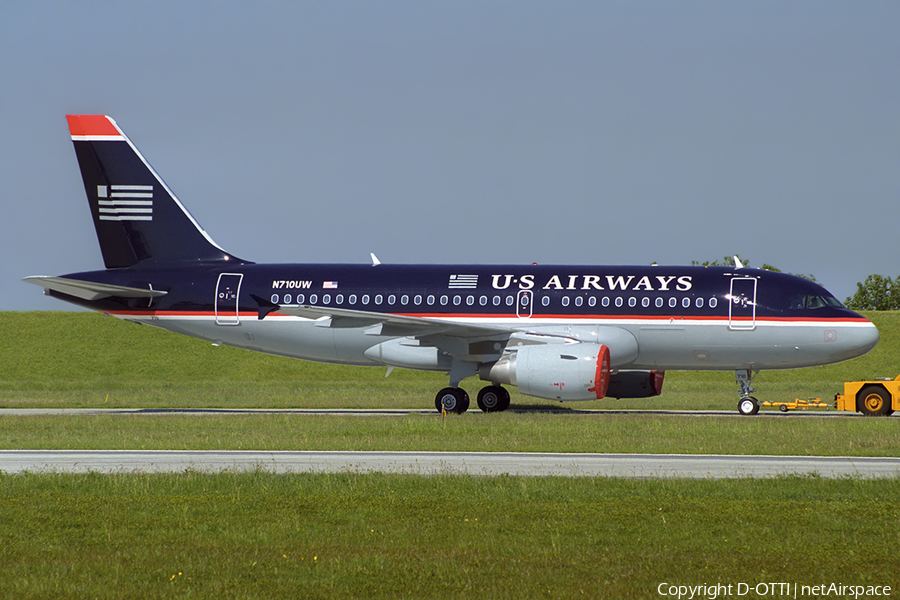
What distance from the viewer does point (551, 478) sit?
15.5 m

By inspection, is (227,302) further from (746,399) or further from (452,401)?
(746,399)

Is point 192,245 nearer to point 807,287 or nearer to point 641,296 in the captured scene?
point 641,296

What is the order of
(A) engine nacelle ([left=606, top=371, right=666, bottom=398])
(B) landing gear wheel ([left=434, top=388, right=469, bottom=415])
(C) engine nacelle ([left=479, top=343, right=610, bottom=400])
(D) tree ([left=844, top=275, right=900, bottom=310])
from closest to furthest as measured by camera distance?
(C) engine nacelle ([left=479, top=343, right=610, bottom=400])
(B) landing gear wheel ([left=434, top=388, right=469, bottom=415])
(A) engine nacelle ([left=606, top=371, right=666, bottom=398])
(D) tree ([left=844, top=275, right=900, bottom=310])

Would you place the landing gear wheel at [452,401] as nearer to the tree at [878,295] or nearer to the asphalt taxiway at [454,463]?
the asphalt taxiway at [454,463]

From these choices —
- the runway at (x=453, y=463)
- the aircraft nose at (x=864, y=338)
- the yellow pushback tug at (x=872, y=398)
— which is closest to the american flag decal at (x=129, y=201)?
the runway at (x=453, y=463)

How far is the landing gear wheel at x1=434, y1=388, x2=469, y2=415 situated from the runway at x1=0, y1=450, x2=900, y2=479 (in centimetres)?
900

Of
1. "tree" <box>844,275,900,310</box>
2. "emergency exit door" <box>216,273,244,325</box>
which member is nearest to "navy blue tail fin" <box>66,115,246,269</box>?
"emergency exit door" <box>216,273,244,325</box>

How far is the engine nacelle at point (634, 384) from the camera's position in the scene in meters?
30.6

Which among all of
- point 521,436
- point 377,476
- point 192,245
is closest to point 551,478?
point 377,476

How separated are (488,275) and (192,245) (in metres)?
10.4

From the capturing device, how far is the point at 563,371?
26.0 metres

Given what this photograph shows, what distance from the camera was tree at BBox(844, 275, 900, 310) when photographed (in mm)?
128000

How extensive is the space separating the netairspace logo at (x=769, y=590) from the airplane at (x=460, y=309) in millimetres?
16831

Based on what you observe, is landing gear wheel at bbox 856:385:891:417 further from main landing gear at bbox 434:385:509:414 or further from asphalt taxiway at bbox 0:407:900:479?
asphalt taxiway at bbox 0:407:900:479
